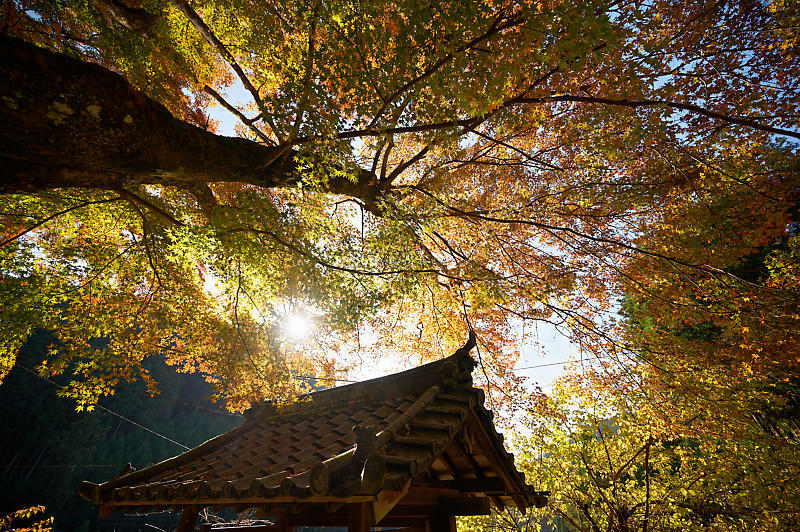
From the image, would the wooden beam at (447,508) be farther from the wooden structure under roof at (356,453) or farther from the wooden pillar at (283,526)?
the wooden pillar at (283,526)

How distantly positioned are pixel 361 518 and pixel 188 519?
277 centimetres

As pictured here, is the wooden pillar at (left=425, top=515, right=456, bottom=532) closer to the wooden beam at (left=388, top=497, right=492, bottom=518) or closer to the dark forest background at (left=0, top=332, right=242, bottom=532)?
the wooden beam at (left=388, top=497, right=492, bottom=518)

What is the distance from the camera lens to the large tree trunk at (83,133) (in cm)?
230

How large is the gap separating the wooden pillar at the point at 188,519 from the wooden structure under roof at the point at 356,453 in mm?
11

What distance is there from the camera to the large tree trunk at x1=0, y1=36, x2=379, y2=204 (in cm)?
230

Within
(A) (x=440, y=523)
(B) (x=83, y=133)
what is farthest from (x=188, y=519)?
(B) (x=83, y=133)

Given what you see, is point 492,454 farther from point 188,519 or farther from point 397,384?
point 188,519

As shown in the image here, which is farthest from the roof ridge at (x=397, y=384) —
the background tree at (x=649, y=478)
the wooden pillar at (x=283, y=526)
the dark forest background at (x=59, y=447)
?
the dark forest background at (x=59, y=447)

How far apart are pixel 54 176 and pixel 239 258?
198 centimetres

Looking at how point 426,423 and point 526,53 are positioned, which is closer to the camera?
point 426,423

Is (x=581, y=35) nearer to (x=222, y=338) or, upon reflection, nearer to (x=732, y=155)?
(x=732, y=155)

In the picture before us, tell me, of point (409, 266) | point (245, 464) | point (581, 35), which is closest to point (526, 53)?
point (581, 35)

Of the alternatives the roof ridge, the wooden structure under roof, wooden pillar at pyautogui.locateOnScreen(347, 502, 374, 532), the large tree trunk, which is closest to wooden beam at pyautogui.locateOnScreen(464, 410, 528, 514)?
the wooden structure under roof

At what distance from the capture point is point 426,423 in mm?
2680
